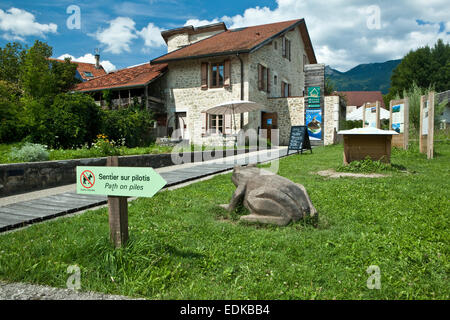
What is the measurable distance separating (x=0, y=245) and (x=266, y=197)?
9.69 ft

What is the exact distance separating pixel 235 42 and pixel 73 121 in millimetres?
11969

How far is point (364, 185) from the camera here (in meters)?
6.00

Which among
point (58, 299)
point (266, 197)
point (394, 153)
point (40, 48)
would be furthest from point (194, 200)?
point (40, 48)

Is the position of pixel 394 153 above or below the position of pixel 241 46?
below

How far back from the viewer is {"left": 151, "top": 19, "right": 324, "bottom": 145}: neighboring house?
725 inches

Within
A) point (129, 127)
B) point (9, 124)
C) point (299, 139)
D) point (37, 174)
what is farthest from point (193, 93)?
point (37, 174)

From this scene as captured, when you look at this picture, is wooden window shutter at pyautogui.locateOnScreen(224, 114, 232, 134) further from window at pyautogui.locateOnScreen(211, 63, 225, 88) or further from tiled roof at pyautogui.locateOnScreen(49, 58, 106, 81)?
tiled roof at pyautogui.locateOnScreen(49, 58, 106, 81)

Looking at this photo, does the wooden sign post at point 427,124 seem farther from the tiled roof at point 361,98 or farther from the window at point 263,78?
the tiled roof at point 361,98

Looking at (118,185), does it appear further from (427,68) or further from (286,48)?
(427,68)

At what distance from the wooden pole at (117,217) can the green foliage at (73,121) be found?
9.36 m

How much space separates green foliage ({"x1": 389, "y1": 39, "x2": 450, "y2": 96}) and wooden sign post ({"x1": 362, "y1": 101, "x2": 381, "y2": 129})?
34563mm

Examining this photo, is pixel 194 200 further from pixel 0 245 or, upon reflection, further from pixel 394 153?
pixel 394 153

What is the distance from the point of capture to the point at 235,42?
19.7m

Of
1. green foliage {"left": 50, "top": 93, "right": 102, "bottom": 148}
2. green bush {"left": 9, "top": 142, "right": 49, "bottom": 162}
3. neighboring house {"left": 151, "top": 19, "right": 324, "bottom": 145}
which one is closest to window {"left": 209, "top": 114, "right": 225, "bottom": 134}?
neighboring house {"left": 151, "top": 19, "right": 324, "bottom": 145}
